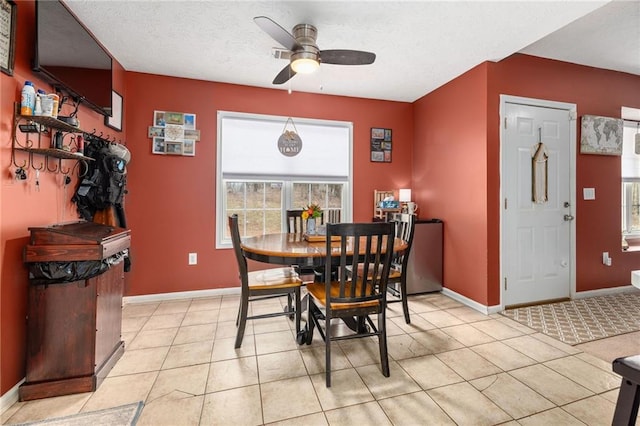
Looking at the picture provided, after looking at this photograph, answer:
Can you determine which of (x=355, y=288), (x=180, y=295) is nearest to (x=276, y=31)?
(x=355, y=288)

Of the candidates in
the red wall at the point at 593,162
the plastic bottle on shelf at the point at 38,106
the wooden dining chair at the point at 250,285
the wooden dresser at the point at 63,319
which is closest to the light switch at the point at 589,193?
the red wall at the point at 593,162

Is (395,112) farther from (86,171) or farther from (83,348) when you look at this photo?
(83,348)

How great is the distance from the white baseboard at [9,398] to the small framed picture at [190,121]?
8.71 feet

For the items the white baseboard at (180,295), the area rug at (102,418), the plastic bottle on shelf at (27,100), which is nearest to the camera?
the area rug at (102,418)

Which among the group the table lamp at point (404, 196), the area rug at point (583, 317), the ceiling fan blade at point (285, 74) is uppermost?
the ceiling fan blade at point (285, 74)

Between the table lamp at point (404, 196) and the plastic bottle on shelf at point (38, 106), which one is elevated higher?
the plastic bottle on shelf at point (38, 106)

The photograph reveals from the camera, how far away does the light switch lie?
11.1 feet

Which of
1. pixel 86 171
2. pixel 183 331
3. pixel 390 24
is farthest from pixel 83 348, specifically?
pixel 390 24

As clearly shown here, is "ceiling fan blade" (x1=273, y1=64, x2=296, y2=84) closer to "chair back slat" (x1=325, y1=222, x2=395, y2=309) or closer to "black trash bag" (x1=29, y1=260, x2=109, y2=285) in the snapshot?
"chair back slat" (x1=325, y1=222, x2=395, y2=309)

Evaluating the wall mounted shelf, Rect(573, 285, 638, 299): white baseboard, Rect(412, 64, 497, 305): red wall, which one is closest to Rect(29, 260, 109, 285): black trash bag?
the wall mounted shelf

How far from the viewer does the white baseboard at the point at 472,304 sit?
294 cm

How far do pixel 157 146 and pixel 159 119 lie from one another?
312mm

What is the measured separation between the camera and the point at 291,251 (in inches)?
79.3

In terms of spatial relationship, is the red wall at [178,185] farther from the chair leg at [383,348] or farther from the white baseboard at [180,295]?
the chair leg at [383,348]
